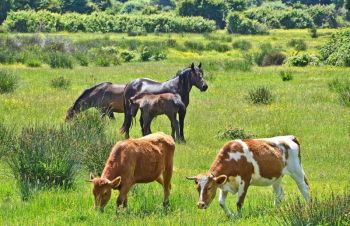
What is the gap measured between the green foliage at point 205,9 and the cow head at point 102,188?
348 feet

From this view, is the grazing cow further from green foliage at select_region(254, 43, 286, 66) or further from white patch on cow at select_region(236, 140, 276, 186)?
green foliage at select_region(254, 43, 286, 66)

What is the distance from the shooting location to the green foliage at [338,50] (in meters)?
40.1

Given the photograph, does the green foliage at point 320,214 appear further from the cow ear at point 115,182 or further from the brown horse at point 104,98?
the brown horse at point 104,98

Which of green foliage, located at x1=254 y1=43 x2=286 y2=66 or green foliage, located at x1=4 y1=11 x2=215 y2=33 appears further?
green foliage, located at x1=4 y1=11 x2=215 y2=33

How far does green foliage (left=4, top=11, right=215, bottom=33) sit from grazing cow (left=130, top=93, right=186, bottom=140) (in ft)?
207

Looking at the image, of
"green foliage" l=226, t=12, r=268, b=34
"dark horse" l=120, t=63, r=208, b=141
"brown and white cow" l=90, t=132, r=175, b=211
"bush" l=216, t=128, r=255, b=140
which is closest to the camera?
"brown and white cow" l=90, t=132, r=175, b=211

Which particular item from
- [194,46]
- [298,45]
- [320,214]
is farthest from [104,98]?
[298,45]

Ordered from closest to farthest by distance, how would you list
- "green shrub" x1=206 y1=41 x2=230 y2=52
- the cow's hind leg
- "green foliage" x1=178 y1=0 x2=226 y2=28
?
1. the cow's hind leg
2. "green shrub" x1=206 y1=41 x2=230 y2=52
3. "green foliage" x1=178 y1=0 x2=226 y2=28

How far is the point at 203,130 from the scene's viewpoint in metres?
19.8

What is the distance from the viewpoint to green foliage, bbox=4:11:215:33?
83.3m

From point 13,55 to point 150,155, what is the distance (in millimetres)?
31552

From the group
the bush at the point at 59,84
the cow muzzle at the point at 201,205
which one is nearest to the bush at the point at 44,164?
the cow muzzle at the point at 201,205

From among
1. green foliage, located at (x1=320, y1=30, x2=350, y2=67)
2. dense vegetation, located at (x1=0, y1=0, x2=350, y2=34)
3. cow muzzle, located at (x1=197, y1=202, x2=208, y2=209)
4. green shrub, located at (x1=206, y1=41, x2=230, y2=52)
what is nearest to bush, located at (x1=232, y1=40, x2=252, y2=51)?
green shrub, located at (x1=206, y1=41, x2=230, y2=52)

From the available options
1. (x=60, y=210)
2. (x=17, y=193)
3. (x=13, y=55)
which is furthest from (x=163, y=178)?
(x=13, y=55)
